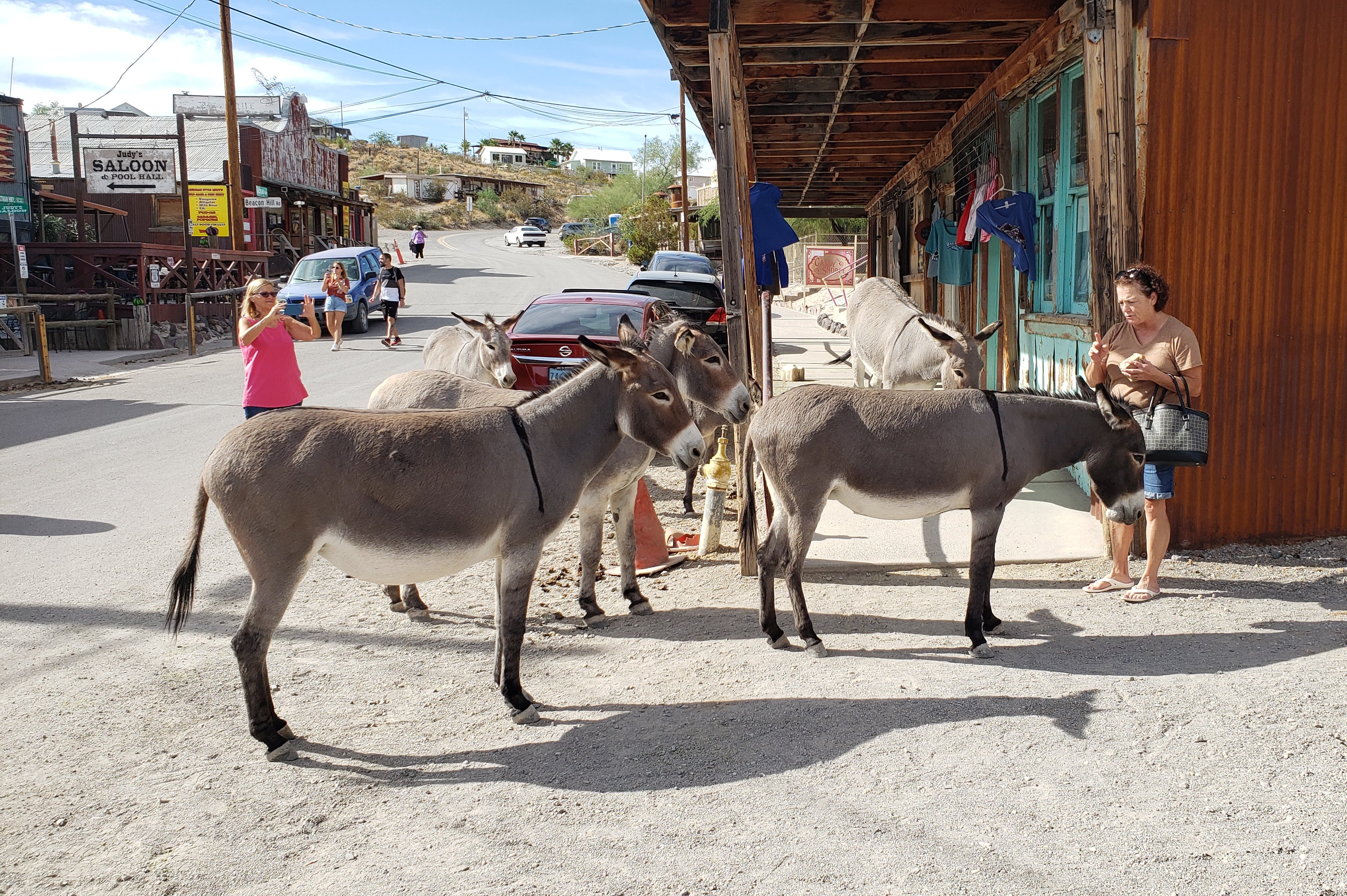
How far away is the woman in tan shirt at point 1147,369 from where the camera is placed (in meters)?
5.19

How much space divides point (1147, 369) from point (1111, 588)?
1.37 meters

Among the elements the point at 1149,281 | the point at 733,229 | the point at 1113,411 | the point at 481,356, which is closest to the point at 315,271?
the point at 481,356

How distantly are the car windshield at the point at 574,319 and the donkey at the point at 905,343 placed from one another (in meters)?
2.49

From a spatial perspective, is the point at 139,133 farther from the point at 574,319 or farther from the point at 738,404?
the point at 738,404

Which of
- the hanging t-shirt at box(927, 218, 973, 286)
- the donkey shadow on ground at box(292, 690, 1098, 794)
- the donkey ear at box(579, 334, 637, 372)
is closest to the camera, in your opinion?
the donkey shadow on ground at box(292, 690, 1098, 794)

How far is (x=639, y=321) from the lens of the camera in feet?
33.3

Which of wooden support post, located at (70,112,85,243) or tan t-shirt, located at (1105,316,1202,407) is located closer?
tan t-shirt, located at (1105,316,1202,407)

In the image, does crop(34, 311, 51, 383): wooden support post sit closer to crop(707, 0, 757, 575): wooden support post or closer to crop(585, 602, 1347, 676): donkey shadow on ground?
crop(707, 0, 757, 575): wooden support post

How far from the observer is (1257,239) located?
599cm

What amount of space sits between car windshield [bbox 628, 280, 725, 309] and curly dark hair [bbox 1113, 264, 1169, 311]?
9380mm

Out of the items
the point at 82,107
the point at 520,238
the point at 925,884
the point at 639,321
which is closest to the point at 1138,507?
the point at 925,884

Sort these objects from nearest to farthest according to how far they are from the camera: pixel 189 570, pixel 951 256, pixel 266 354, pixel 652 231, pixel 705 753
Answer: pixel 705 753, pixel 189 570, pixel 266 354, pixel 951 256, pixel 652 231

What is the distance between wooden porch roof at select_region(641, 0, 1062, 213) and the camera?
655 cm

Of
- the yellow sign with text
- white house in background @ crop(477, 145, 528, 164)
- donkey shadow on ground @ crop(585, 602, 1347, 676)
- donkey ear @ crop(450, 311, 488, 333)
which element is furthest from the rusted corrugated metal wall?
white house in background @ crop(477, 145, 528, 164)
